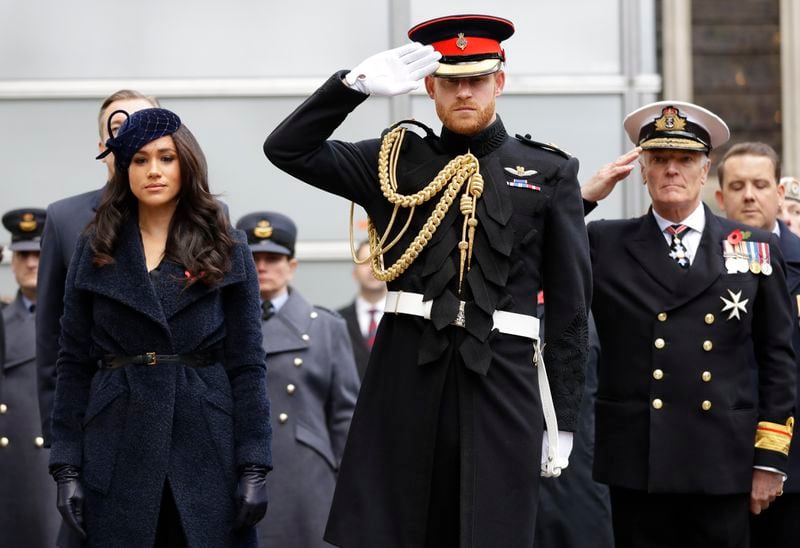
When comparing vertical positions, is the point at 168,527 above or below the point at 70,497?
below

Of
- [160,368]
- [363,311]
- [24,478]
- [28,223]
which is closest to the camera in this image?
[160,368]

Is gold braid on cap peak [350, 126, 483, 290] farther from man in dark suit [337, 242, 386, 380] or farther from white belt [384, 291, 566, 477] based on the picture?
man in dark suit [337, 242, 386, 380]

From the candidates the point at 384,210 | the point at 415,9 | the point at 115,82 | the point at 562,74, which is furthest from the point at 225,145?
the point at 384,210

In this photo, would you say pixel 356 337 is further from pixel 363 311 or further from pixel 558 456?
pixel 558 456

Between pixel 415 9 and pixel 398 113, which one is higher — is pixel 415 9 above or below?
above

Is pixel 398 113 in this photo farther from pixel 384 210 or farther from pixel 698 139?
pixel 384 210

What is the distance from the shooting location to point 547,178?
4.90 m

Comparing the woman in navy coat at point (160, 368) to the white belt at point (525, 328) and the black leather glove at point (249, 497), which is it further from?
the white belt at point (525, 328)

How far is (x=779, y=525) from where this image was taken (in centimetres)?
641

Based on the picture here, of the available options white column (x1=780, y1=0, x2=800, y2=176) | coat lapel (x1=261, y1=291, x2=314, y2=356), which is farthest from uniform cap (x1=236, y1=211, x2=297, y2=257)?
white column (x1=780, y1=0, x2=800, y2=176)

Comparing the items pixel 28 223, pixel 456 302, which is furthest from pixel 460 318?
pixel 28 223

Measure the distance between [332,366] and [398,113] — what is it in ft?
6.86

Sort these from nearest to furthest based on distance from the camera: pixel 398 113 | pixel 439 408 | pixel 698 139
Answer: pixel 439 408, pixel 698 139, pixel 398 113

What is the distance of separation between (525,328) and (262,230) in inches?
121
